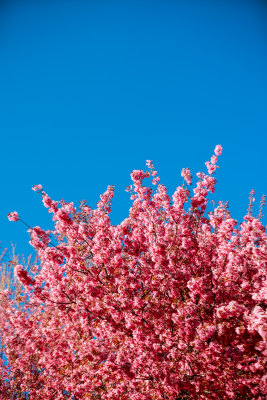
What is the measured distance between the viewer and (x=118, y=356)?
6.49m

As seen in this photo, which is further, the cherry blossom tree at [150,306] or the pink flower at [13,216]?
the pink flower at [13,216]

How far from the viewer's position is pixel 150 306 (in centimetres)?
686

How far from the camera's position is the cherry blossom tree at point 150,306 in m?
6.08

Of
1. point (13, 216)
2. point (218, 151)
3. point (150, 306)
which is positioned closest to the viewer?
point (150, 306)

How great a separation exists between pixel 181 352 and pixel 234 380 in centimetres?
137

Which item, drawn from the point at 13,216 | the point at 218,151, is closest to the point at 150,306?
the point at 13,216

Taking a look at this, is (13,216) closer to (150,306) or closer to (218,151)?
(150,306)

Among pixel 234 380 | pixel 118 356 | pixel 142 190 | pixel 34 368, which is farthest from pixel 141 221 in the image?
pixel 34 368

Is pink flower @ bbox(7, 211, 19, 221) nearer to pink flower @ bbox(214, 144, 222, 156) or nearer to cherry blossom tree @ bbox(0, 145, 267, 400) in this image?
cherry blossom tree @ bbox(0, 145, 267, 400)

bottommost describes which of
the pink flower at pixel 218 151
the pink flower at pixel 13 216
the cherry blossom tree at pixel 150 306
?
the cherry blossom tree at pixel 150 306

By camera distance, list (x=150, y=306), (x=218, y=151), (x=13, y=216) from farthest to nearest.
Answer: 1. (x=218, y=151)
2. (x=13, y=216)
3. (x=150, y=306)

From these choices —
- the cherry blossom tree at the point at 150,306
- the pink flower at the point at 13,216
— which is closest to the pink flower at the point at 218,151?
the cherry blossom tree at the point at 150,306

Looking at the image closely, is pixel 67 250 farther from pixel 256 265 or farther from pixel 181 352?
pixel 256 265

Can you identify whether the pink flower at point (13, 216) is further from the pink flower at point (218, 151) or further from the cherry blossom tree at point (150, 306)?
the pink flower at point (218, 151)
